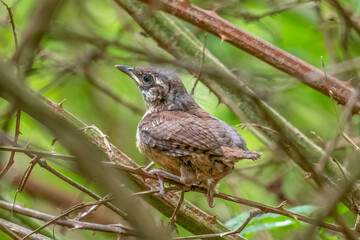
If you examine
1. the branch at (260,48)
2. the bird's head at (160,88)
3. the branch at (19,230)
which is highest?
the branch at (260,48)

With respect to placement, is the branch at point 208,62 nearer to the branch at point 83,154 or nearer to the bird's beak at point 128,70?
the bird's beak at point 128,70

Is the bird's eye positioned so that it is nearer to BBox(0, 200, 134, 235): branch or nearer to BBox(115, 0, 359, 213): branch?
BBox(115, 0, 359, 213): branch

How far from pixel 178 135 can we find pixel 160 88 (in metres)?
0.80

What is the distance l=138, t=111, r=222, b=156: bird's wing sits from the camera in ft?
10.3

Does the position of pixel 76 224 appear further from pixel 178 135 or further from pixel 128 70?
pixel 128 70

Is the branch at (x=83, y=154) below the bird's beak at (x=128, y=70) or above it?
above

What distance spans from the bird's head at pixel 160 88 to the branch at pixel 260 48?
1.62ft

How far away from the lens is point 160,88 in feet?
13.2

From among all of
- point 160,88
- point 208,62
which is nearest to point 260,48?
point 208,62

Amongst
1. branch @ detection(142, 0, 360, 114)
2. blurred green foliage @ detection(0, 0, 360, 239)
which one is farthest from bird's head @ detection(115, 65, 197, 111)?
branch @ detection(142, 0, 360, 114)

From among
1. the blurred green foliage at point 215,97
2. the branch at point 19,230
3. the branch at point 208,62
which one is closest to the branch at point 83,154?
the branch at point 19,230

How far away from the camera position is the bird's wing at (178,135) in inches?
124

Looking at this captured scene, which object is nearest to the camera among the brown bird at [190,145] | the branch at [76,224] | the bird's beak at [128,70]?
the branch at [76,224]

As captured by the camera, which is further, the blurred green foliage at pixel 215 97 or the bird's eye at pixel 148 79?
the blurred green foliage at pixel 215 97
